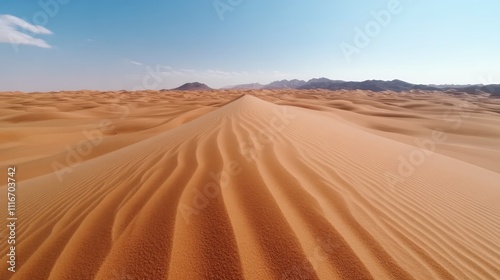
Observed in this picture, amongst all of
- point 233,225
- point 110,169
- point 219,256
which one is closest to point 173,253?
point 219,256

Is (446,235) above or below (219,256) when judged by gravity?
below

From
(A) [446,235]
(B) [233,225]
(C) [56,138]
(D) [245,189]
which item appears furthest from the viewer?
(C) [56,138]

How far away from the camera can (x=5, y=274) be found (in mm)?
1564

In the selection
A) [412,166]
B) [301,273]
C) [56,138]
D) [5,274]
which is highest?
[301,273]

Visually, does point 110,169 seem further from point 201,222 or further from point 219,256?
point 219,256

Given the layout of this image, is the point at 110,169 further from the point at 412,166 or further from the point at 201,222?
the point at 412,166

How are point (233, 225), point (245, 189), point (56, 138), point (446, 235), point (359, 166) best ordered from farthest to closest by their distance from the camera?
point (56, 138), point (359, 166), point (245, 189), point (446, 235), point (233, 225)

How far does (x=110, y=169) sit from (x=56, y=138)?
7.33 metres

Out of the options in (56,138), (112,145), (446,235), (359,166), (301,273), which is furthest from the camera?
(56,138)

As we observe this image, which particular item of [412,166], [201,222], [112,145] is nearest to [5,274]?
[201,222]

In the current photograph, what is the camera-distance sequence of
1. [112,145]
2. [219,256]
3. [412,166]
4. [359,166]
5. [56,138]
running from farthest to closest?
1. [56,138]
2. [112,145]
3. [412,166]
4. [359,166]
5. [219,256]

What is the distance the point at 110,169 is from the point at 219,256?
9.10 ft

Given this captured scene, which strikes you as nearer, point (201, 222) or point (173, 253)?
point (173, 253)

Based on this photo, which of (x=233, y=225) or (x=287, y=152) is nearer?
(x=233, y=225)
